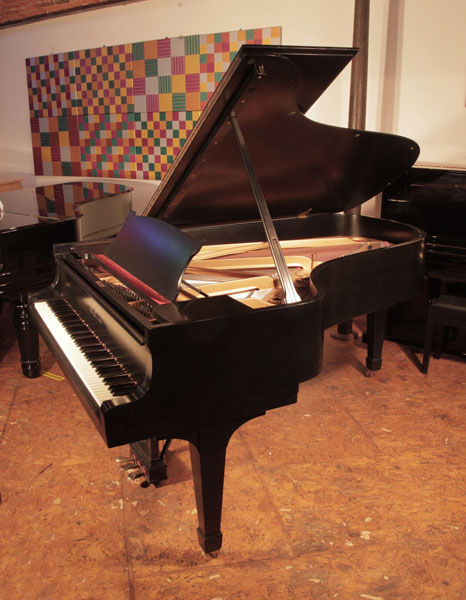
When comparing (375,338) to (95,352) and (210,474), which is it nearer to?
(210,474)

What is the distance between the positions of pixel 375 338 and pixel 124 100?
11.0 feet

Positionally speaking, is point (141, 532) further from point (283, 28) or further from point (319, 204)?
point (283, 28)

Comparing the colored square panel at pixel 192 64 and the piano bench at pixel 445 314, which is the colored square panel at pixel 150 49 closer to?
the colored square panel at pixel 192 64

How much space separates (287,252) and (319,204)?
0.47 m

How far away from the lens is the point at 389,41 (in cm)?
404

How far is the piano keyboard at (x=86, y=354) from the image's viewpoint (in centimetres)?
170

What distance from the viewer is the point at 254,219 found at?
3211 millimetres

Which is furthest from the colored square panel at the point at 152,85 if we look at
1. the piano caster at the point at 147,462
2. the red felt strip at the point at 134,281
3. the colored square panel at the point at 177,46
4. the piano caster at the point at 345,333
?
the piano caster at the point at 147,462

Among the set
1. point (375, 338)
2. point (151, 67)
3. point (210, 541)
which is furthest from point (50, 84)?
point (210, 541)

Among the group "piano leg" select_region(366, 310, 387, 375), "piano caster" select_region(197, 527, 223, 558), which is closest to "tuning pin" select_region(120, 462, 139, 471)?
"piano caster" select_region(197, 527, 223, 558)

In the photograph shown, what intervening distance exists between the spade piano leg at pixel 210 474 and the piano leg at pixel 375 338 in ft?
5.74

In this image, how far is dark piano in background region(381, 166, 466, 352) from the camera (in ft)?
11.2

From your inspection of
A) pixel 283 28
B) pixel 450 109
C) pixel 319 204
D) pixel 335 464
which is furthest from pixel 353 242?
pixel 283 28

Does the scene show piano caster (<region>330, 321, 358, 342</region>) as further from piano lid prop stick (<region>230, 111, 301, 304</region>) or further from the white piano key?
the white piano key
